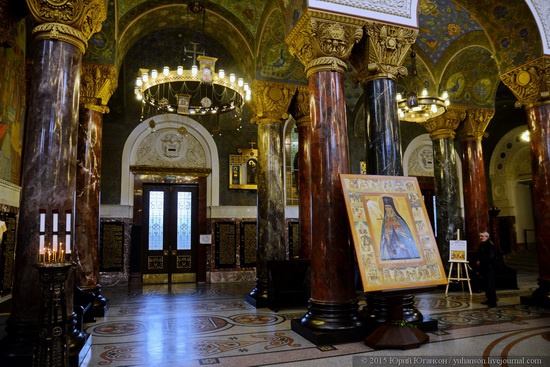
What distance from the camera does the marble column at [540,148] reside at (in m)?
7.58

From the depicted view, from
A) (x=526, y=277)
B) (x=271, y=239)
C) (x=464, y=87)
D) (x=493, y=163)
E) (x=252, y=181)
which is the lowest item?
(x=526, y=277)

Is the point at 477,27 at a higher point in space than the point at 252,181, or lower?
higher

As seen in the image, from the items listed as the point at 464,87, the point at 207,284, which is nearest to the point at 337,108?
the point at 464,87

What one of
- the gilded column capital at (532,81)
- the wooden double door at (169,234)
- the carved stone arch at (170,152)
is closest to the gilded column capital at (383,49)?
the gilded column capital at (532,81)

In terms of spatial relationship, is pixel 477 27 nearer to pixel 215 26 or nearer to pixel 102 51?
pixel 215 26

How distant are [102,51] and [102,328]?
16.9 feet

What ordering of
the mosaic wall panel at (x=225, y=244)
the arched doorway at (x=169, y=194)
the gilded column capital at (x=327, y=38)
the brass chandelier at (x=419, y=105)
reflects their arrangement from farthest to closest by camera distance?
the mosaic wall panel at (x=225, y=244), the arched doorway at (x=169, y=194), the brass chandelier at (x=419, y=105), the gilded column capital at (x=327, y=38)

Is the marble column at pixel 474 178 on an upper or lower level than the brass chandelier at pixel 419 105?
→ lower

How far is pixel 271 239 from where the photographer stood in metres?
8.66

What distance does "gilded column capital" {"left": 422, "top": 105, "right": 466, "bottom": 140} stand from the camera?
11.0m

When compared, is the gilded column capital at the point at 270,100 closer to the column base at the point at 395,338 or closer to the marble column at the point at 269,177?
the marble column at the point at 269,177

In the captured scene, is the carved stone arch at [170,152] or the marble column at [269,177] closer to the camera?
the marble column at [269,177]

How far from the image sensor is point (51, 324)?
3.79 metres

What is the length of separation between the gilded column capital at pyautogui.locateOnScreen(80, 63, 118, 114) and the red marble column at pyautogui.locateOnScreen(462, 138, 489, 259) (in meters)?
9.04
